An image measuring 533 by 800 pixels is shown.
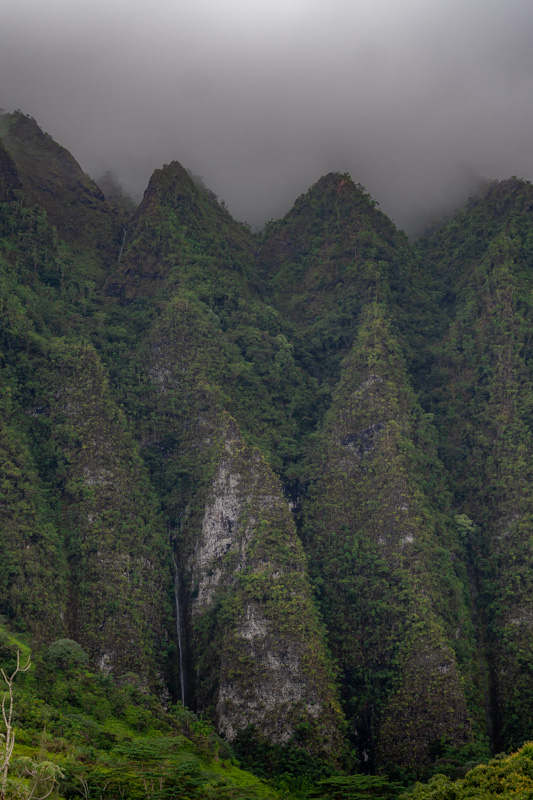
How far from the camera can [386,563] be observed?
69062 mm

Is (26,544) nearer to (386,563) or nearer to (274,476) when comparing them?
(274,476)

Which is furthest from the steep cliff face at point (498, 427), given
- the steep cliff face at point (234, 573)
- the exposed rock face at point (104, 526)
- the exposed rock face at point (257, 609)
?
the exposed rock face at point (104, 526)

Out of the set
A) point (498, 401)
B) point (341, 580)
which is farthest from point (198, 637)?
point (498, 401)

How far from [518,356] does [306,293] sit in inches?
1125

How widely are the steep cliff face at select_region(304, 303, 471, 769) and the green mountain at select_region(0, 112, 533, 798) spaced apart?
22cm

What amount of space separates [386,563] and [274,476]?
43.3ft

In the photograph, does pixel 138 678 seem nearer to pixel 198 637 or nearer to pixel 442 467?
pixel 198 637

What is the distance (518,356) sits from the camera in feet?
274

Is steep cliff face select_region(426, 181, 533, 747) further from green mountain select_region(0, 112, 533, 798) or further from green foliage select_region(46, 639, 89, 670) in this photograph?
green foliage select_region(46, 639, 89, 670)

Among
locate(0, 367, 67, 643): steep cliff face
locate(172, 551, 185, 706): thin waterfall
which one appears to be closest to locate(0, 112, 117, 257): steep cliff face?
locate(0, 367, 67, 643): steep cliff face

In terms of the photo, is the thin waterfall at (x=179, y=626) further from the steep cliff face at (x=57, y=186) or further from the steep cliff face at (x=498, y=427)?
the steep cliff face at (x=57, y=186)

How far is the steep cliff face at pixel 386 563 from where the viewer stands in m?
61.2

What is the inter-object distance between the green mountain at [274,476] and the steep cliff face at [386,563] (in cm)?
22

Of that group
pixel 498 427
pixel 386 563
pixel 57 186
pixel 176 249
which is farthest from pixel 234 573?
pixel 57 186
